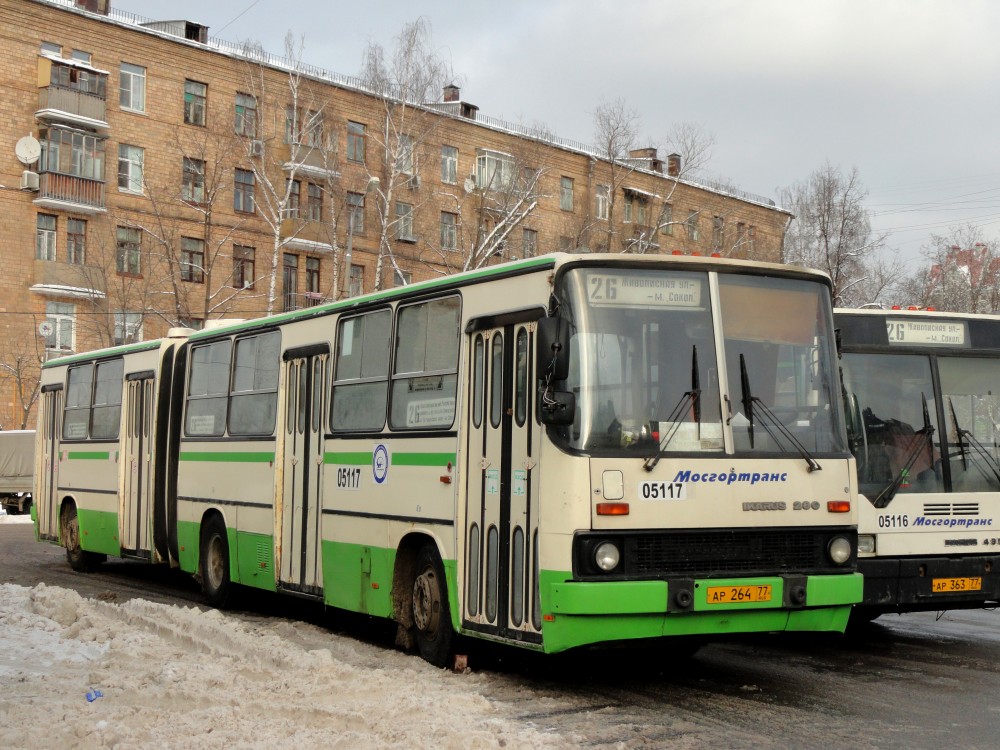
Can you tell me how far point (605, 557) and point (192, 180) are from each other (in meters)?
43.0

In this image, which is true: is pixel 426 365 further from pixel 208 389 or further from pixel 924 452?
pixel 208 389

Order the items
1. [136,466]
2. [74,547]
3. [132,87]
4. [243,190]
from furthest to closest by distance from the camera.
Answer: [243,190] < [132,87] < [74,547] < [136,466]

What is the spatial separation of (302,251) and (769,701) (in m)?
46.0

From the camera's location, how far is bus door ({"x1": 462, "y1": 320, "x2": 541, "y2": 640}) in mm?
9070

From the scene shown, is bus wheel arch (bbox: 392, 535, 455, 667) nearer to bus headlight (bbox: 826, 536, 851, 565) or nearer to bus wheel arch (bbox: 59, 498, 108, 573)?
bus headlight (bbox: 826, 536, 851, 565)

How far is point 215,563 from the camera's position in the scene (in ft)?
49.1

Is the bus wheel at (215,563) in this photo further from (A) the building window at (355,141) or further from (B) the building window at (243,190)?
(A) the building window at (355,141)

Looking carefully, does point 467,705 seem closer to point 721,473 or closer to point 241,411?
point 721,473

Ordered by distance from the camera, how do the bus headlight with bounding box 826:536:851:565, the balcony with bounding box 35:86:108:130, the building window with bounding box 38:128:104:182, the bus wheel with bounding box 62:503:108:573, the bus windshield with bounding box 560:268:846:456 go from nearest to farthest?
1. the bus windshield with bounding box 560:268:846:456
2. the bus headlight with bounding box 826:536:851:565
3. the bus wheel with bounding box 62:503:108:573
4. the balcony with bounding box 35:86:108:130
5. the building window with bounding box 38:128:104:182

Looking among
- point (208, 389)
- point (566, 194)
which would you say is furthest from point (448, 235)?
point (208, 389)

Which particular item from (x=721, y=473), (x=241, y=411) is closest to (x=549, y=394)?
(x=721, y=473)

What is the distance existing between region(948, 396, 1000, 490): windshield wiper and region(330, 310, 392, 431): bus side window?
4.96 m

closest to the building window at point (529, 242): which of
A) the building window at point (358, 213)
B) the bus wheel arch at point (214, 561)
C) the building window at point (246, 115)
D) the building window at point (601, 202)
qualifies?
the building window at point (601, 202)

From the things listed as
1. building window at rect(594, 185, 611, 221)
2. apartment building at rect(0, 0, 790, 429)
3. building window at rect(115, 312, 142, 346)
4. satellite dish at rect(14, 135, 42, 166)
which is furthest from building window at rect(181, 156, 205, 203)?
building window at rect(594, 185, 611, 221)
